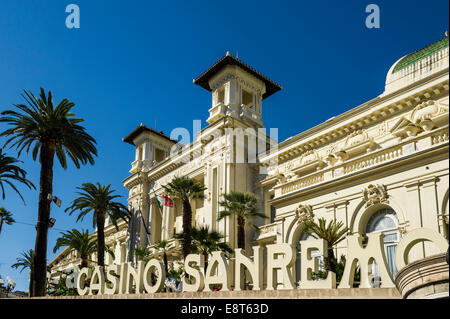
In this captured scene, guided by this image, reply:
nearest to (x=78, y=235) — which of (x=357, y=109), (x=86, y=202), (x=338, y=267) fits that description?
(x=86, y=202)

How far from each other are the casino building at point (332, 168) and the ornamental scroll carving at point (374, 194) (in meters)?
0.05

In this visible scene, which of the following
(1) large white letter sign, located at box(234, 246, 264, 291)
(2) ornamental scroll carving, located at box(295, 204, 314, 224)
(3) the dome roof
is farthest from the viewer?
(3) the dome roof

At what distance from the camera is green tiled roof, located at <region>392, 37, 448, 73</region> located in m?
27.4

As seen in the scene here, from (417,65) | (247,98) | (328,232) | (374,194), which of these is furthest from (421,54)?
(247,98)

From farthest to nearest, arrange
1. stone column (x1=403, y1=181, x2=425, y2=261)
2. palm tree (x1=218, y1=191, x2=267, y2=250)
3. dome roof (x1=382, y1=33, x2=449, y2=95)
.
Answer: palm tree (x1=218, y1=191, x2=267, y2=250) → dome roof (x1=382, y1=33, x2=449, y2=95) → stone column (x1=403, y1=181, x2=425, y2=261)

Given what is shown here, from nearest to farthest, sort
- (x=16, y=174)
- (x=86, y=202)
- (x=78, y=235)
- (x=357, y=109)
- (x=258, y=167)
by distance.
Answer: (x=357, y=109), (x=16, y=174), (x=258, y=167), (x=86, y=202), (x=78, y=235)

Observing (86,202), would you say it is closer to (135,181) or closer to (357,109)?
(135,181)

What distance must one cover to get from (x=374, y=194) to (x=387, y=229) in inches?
65.2

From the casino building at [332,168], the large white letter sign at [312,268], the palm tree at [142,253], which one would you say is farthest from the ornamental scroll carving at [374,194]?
the palm tree at [142,253]

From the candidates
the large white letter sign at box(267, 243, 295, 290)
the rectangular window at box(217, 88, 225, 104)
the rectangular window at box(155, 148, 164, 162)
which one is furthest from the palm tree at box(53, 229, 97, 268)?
the large white letter sign at box(267, 243, 295, 290)

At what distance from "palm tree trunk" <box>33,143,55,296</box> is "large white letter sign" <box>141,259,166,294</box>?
10098mm

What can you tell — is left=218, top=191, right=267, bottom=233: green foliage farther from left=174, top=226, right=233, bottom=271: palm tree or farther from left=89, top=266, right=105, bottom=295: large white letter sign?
left=89, top=266, right=105, bottom=295: large white letter sign

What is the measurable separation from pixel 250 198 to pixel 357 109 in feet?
30.3

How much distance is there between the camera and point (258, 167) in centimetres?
4072
